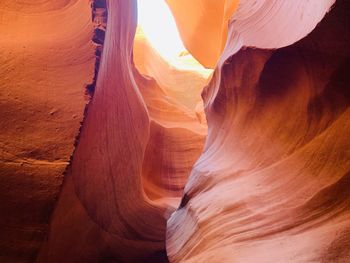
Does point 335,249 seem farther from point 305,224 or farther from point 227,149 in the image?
point 227,149

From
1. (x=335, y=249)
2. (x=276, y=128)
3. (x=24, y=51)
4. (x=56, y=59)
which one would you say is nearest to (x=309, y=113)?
(x=276, y=128)

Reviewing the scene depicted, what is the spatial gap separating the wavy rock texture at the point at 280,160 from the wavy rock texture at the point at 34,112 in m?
1.01

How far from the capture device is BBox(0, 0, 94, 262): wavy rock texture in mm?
2617

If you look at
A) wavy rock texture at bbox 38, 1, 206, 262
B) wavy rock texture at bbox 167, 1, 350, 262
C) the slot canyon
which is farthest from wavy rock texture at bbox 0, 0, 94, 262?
wavy rock texture at bbox 167, 1, 350, 262

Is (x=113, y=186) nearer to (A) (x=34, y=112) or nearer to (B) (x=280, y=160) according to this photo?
(A) (x=34, y=112)

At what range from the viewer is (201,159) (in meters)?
3.11

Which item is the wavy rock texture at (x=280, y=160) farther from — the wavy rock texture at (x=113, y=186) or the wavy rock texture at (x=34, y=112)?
the wavy rock texture at (x=34, y=112)

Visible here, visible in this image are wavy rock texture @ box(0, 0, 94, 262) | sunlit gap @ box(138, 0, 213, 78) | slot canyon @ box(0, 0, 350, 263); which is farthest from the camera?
sunlit gap @ box(138, 0, 213, 78)

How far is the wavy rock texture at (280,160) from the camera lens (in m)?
1.96

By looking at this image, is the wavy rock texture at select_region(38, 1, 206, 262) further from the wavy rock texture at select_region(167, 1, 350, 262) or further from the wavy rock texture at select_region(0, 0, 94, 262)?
the wavy rock texture at select_region(167, 1, 350, 262)

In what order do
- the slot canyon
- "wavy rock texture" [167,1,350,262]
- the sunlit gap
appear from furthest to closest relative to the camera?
1. the sunlit gap
2. the slot canyon
3. "wavy rock texture" [167,1,350,262]

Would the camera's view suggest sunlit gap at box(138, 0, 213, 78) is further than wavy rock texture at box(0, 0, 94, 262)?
Yes

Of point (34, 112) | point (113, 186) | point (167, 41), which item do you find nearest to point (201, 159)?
point (113, 186)

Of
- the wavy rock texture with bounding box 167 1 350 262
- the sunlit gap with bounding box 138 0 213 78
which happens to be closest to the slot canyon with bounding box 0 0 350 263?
the wavy rock texture with bounding box 167 1 350 262
